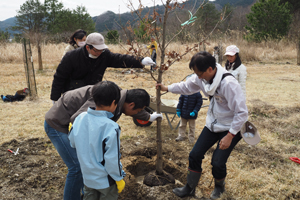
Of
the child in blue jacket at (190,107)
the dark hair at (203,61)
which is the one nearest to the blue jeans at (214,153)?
the dark hair at (203,61)

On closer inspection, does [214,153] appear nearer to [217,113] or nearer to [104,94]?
[217,113]

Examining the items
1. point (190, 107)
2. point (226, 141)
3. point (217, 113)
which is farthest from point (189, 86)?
point (190, 107)

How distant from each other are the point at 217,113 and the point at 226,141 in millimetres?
285

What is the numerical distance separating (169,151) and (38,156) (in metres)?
1.93

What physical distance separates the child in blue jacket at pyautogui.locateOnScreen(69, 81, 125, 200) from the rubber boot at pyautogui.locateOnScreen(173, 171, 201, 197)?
1.04m

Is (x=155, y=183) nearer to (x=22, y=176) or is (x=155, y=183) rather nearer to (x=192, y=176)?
(x=192, y=176)

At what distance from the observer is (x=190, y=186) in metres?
2.53

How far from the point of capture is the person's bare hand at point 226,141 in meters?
2.11

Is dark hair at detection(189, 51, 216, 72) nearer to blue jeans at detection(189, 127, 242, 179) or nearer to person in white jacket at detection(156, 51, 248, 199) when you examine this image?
person in white jacket at detection(156, 51, 248, 199)

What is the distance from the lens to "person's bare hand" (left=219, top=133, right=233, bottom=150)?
211 centimetres

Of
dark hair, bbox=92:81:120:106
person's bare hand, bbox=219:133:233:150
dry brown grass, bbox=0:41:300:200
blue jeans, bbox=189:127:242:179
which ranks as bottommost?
dry brown grass, bbox=0:41:300:200

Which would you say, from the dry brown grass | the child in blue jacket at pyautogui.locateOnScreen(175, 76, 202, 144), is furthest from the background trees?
the child in blue jacket at pyautogui.locateOnScreen(175, 76, 202, 144)

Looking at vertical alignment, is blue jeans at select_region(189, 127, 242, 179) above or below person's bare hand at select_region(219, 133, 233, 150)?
below

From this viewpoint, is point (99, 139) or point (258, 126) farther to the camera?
point (258, 126)
